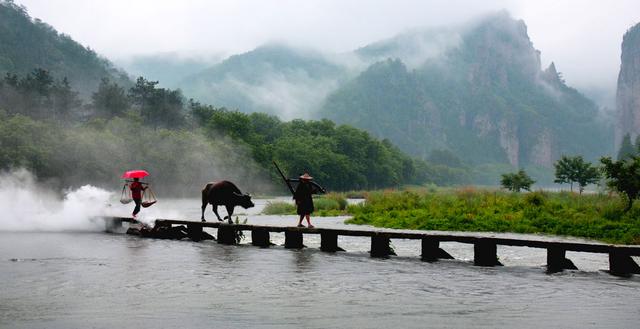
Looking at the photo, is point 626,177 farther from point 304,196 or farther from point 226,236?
point 226,236

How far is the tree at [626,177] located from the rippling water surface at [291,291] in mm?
12518

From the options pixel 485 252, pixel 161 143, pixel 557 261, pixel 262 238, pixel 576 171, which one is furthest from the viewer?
pixel 161 143

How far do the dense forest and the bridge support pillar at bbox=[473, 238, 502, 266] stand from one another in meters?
68.8

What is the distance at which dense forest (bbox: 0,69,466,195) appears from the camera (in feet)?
283

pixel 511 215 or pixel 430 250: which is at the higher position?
pixel 511 215

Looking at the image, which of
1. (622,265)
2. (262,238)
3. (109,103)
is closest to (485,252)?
(622,265)

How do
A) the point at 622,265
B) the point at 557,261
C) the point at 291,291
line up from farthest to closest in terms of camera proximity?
the point at 557,261, the point at 622,265, the point at 291,291

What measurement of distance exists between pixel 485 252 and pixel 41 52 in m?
152

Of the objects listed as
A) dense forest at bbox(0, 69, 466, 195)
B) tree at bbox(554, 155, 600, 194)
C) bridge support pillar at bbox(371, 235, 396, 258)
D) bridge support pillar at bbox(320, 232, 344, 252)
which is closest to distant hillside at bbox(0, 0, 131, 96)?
dense forest at bbox(0, 69, 466, 195)

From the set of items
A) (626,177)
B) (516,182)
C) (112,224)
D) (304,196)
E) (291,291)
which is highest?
(516,182)

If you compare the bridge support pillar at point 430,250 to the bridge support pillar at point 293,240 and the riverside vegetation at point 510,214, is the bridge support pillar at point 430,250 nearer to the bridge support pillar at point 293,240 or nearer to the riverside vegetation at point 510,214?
the bridge support pillar at point 293,240

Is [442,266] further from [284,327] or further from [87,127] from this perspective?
[87,127]

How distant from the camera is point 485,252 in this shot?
21.4m

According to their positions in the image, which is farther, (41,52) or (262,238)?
(41,52)
